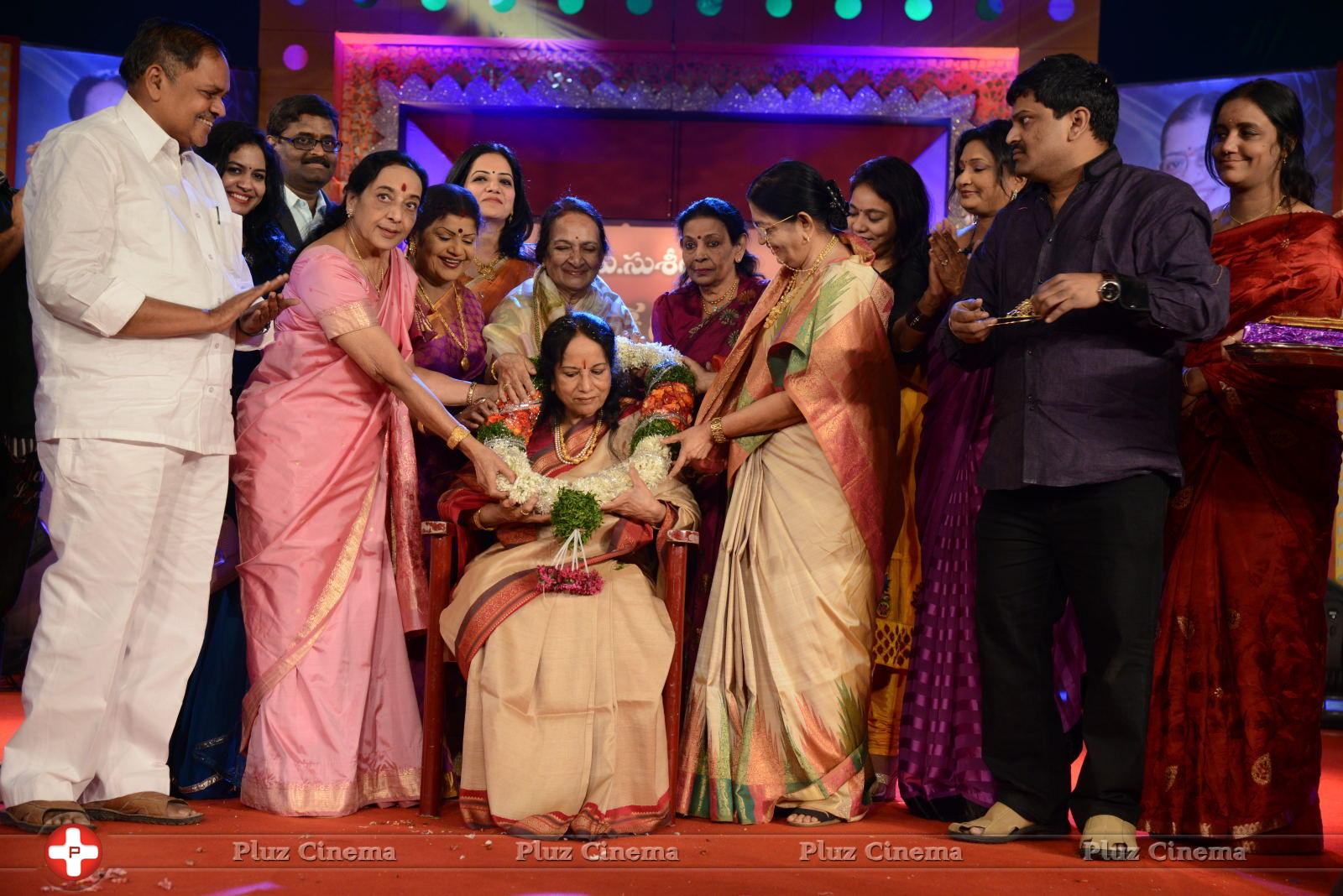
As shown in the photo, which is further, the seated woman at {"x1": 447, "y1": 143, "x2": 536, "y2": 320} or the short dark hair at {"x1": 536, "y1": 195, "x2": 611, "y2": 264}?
the seated woman at {"x1": 447, "y1": 143, "x2": 536, "y2": 320}

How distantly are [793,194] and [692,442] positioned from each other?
803mm

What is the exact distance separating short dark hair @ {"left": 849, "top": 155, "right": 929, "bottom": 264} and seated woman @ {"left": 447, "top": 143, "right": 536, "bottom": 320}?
1.30m

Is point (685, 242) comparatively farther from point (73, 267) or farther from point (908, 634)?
point (73, 267)

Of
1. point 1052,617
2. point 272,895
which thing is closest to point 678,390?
point 1052,617

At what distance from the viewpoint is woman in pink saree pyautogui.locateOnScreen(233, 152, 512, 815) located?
351cm

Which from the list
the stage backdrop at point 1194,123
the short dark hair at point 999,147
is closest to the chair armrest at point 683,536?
the short dark hair at point 999,147

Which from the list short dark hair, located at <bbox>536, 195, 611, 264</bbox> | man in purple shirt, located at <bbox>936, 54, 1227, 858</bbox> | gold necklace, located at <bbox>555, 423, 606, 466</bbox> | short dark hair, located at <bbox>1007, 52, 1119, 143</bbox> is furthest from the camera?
short dark hair, located at <bbox>536, 195, 611, 264</bbox>

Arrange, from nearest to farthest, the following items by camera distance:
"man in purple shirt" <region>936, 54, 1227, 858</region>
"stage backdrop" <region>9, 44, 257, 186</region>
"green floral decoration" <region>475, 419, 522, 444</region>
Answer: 1. "man in purple shirt" <region>936, 54, 1227, 858</region>
2. "green floral decoration" <region>475, 419, 522, 444</region>
3. "stage backdrop" <region>9, 44, 257, 186</region>

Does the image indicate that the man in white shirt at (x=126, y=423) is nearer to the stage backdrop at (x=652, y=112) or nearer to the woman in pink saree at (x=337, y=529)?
the woman in pink saree at (x=337, y=529)

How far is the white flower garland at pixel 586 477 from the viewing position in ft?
11.6

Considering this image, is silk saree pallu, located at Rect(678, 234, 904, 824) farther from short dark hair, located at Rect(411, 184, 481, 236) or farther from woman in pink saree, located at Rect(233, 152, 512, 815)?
short dark hair, located at Rect(411, 184, 481, 236)

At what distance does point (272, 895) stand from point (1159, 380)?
2.35 meters

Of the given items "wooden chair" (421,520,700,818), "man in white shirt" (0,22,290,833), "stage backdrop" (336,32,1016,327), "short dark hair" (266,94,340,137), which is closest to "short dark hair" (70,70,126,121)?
"stage backdrop" (336,32,1016,327)

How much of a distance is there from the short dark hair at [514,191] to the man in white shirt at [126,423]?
1262 mm
